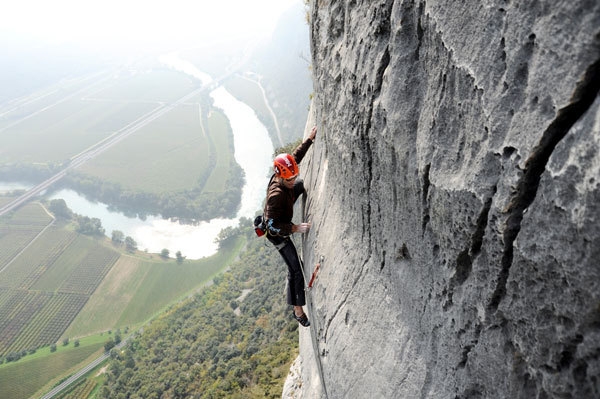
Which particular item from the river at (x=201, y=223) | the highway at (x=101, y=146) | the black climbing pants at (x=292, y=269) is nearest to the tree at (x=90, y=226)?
the river at (x=201, y=223)

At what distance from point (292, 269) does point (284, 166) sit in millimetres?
2103

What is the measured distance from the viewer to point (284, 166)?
245 inches

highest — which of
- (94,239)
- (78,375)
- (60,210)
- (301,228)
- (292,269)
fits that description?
(301,228)

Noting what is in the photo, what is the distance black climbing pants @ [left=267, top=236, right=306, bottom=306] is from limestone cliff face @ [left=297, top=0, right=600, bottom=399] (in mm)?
1491

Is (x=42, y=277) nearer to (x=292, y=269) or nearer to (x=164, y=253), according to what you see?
(x=164, y=253)

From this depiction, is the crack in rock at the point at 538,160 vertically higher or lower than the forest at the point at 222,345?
higher

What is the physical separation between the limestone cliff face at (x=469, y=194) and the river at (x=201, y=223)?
60879mm

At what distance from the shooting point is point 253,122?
5281 inches

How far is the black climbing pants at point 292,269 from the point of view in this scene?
22.9 feet

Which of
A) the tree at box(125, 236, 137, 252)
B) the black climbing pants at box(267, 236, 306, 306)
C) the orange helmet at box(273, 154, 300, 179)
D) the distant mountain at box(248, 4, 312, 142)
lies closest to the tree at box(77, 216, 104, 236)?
the tree at box(125, 236, 137, 252)

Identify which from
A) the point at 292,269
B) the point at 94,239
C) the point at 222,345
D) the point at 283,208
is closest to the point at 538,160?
the point at 283,208

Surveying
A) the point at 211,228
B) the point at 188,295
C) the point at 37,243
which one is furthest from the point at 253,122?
the point at 188,295

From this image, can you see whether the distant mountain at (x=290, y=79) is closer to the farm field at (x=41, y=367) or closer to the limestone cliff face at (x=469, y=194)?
the farm field at (x=41, y=367)

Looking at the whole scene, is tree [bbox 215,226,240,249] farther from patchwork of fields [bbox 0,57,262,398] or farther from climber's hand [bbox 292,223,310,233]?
climber's hand [bbox 292,223,310,233]
